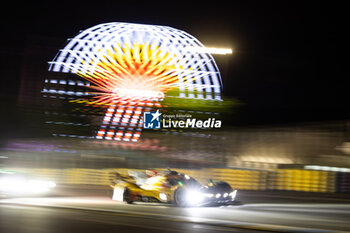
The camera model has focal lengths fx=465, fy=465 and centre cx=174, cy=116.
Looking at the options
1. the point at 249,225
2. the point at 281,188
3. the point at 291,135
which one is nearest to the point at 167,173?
the point at 249,225

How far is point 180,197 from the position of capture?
43.1 ft

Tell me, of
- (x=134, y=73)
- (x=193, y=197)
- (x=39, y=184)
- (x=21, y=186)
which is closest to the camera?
(x=193, y=197)

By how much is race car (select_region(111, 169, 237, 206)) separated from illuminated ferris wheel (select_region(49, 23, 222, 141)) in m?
14.0

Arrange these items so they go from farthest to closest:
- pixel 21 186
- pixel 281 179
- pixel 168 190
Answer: pixel 281 179
pixel 21 186
pixel 168 190

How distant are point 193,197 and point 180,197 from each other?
0.37 meters

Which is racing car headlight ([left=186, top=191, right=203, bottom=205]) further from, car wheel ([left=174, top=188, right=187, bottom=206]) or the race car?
car wheel ([left=174, top=188, right=187, bottom=206])

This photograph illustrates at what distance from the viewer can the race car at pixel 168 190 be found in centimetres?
1312

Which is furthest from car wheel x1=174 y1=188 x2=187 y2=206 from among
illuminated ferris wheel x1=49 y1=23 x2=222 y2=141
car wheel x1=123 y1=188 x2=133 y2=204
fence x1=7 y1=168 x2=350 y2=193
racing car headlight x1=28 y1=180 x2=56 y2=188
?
illuminated ferris wheel x1=49 y1=23 x2=222 y2=141

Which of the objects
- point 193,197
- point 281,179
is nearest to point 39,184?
point 193,197

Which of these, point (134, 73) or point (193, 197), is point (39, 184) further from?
point (134, 73)

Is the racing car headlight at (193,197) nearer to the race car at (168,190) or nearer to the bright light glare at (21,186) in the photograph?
the race car at (168,190)

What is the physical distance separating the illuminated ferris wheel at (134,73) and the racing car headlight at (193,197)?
14932mm

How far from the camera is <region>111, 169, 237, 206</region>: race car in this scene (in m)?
13.1

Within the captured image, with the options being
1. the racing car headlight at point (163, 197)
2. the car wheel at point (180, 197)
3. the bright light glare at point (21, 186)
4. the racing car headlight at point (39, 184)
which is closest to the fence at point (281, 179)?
the racing car headlight at point (39, 184)
